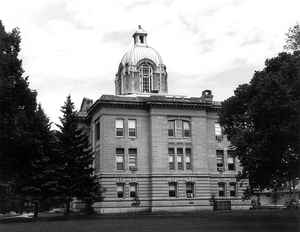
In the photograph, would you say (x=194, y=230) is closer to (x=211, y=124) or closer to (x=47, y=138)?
(x=47, y=138)

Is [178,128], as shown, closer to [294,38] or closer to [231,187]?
[231,187]

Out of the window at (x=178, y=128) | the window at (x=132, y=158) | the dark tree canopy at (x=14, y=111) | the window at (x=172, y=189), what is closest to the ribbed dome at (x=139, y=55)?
the window at (x=178, y=128)

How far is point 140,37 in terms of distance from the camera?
63.0 m

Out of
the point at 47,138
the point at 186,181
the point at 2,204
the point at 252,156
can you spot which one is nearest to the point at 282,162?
the point at 252,156

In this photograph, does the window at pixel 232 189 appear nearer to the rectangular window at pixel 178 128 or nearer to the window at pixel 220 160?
the window at pixel 220 160

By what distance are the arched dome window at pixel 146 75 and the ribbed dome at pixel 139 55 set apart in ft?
3.11

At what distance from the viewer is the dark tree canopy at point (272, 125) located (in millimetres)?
27953

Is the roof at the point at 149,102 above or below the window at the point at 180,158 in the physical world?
above

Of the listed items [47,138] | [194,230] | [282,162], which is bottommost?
[194,230]

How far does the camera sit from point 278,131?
28.0 meters

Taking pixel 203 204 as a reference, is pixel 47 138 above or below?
above

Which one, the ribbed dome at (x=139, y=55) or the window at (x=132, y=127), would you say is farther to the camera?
the ribbed dome at (x=139, y=55)

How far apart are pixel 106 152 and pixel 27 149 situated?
598 inches

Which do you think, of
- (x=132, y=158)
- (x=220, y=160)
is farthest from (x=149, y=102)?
(x=220, y=160)
